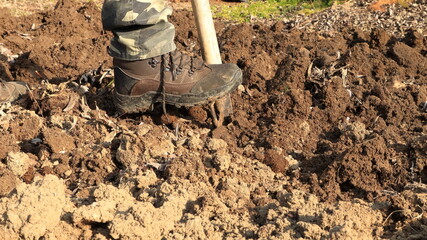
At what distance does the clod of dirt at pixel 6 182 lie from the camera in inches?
116

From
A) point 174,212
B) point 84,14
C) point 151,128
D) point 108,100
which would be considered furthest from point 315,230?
Result: point 84,14

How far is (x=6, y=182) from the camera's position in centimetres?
298

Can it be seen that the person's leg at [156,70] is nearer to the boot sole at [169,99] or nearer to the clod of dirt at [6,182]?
the boot sole at [169,99]

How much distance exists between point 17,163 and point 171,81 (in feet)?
3.51

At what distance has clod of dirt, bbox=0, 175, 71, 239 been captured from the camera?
2.43 m

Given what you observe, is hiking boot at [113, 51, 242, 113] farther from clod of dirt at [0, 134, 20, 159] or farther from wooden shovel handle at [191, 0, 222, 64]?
clod of dirt at [0, 134, 20, 159]

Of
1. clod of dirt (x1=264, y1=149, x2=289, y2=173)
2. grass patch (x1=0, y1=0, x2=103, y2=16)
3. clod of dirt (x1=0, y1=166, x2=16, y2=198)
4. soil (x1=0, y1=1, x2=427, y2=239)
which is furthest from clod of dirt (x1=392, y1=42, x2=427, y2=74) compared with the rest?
grass patch (x1=0, y1=0, x2=103, y2=16)

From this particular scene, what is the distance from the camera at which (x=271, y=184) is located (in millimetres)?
3100

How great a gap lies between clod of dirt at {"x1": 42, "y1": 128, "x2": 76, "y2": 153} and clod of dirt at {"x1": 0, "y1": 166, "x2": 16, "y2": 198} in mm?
347

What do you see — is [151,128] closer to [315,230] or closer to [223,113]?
[223,113]

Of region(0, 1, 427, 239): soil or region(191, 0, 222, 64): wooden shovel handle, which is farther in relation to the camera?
region(191, 0, 222, 64): wooden shovel handle

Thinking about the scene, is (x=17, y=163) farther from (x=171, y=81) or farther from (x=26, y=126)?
(x=171, y=81)

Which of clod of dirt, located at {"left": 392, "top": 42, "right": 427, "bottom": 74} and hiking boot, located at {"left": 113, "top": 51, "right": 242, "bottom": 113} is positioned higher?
hiking boot, located at {"left": 113, "top": 51, "right": 242, "bottom": 113}

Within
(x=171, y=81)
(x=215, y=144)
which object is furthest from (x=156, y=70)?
(x=215, y=144)
